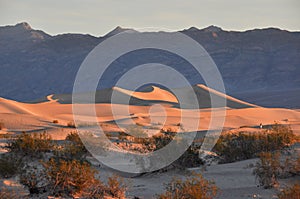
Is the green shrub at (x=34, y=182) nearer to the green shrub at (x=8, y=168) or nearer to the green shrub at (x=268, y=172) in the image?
the green shrub at (x=8, y=168)

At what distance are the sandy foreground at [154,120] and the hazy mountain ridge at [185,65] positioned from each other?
43.1 m

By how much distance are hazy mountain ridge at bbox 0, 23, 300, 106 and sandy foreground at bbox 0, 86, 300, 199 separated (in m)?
43.1

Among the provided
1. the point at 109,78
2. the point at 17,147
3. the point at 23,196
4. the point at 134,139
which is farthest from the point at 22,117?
the point at 109,78

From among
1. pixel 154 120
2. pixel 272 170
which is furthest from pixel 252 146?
pixel 154 120

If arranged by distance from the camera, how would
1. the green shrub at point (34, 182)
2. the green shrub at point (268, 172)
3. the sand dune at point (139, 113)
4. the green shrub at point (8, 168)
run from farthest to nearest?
the sand dune at point (139, 113) → the green shrub at point (8, 168) → the green shrub at point (268, 172) → the green shrub at point (34, 182)

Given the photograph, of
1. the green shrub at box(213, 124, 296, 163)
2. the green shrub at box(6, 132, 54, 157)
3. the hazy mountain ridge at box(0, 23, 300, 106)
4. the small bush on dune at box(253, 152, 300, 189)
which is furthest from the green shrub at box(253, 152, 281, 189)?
the hazy mountain ridge at box(0, 23, 300, 106)

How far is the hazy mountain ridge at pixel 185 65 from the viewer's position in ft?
324

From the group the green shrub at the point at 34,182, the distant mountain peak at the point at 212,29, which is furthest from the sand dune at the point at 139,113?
the distant mountain peak at the point at 212,29

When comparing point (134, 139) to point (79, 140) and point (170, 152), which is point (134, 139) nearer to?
point (79, 140)

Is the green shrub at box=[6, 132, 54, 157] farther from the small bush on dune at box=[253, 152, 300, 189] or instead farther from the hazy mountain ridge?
the hazy mountain ridge

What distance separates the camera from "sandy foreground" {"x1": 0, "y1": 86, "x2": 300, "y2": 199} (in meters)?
11.8

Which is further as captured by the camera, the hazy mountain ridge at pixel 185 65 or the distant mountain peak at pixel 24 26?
the distant mountain peak at pixel 24 26

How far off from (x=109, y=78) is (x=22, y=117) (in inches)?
2888

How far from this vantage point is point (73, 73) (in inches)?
4222
